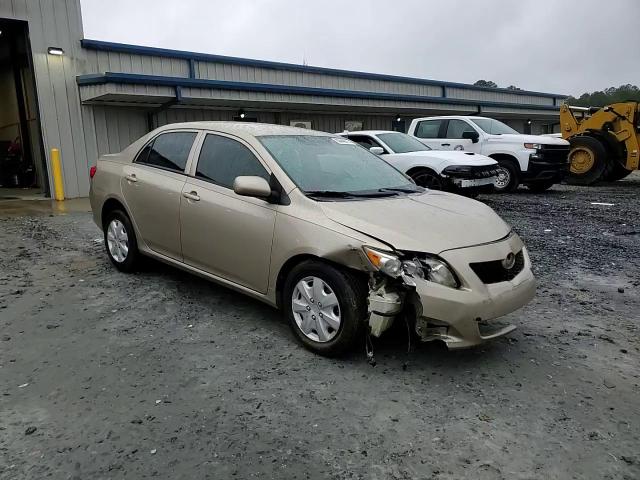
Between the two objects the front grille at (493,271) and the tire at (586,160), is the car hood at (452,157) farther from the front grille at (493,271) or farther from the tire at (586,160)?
the front grille at (493,271)

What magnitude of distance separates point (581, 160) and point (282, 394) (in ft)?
46.3

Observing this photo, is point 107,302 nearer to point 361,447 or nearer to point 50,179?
point 361,447

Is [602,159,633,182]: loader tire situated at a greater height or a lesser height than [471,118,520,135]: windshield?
lesser

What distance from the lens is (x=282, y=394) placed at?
3230mm

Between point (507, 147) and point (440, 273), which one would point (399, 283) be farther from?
point (507, 147)

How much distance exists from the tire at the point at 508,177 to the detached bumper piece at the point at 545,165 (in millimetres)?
225

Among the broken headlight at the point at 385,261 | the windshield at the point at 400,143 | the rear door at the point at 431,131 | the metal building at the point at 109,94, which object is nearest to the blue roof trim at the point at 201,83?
the metal building at the point at 109,94

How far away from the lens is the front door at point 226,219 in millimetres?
4000

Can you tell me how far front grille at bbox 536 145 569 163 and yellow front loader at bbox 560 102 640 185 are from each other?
82.9 inches

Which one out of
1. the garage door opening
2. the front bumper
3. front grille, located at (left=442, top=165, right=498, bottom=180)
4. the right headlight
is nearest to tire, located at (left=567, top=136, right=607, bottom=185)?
front grille, located at (left=442, top=165, right=498, bottom=180)

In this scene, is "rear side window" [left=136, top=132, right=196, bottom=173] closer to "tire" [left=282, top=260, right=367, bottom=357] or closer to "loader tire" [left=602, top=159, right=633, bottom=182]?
"tire" [left=282, top=260, right=367, bottom=357]

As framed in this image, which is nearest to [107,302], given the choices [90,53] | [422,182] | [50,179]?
[422,182]

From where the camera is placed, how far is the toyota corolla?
3.34 metres

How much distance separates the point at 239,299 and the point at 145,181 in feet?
4.92
